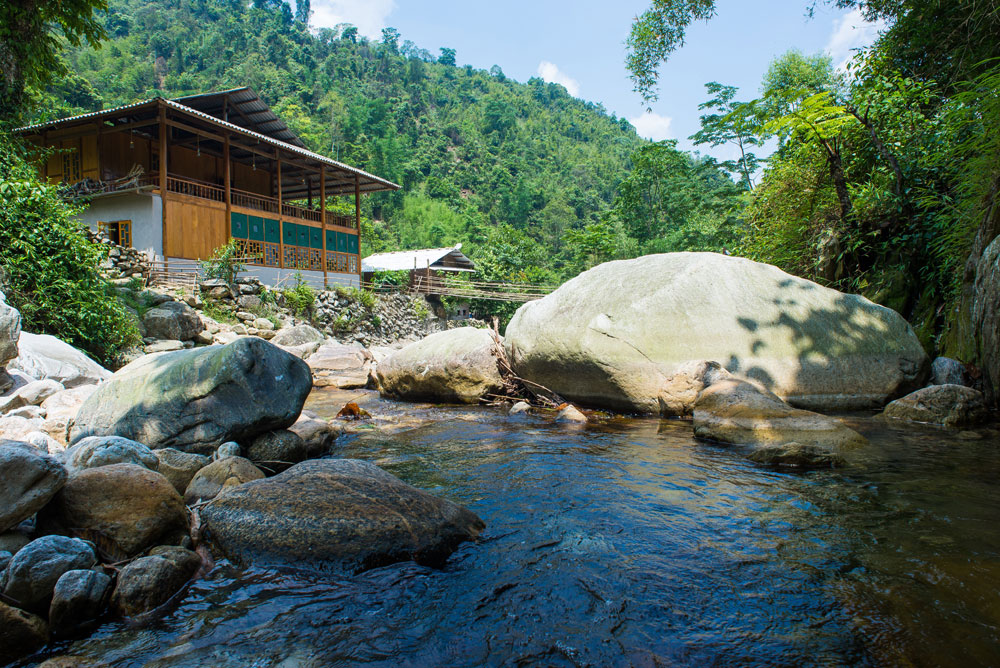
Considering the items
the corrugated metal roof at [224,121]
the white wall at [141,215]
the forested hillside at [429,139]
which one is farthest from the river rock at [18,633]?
the forested hillside at [429,139]

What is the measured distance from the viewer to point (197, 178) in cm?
1928

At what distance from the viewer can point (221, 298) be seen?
15.5 meters

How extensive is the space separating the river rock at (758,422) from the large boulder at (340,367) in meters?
6.86

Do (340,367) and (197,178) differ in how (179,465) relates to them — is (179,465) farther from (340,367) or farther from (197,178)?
(197,178)

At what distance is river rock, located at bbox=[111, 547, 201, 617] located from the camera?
2.40m

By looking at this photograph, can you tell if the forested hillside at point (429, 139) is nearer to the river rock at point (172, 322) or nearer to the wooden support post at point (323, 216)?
the wooden support post at point (323, 216)

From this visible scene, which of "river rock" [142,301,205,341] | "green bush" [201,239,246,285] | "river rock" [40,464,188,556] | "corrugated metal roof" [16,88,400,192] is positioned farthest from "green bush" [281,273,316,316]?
"river rock" [40,464,188,556]

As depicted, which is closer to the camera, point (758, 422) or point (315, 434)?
point (758, 422)

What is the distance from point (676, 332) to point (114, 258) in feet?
49.9

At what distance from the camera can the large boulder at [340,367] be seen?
10.6 m

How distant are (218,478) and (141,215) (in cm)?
1609

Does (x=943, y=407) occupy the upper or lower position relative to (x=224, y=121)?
lower

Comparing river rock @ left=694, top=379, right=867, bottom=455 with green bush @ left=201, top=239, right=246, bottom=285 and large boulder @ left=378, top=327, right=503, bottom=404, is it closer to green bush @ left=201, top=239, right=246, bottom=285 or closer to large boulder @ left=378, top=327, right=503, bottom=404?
large boulder @ left=378, top=327, right=503, bottom=404

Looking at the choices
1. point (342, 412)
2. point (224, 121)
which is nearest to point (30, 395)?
point (342, 412)
